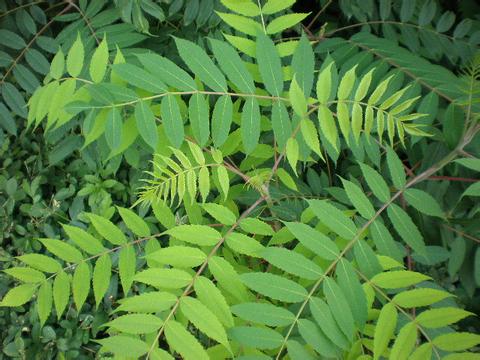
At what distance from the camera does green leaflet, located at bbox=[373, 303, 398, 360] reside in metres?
0.98

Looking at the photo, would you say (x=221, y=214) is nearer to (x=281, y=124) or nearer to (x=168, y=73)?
(x=281, y=124)

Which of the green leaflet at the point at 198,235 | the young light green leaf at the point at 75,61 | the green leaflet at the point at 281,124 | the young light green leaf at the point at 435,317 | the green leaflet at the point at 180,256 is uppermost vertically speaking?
the young light green leaf at the point at 75,61

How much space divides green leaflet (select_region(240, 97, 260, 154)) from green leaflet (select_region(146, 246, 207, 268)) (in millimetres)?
322

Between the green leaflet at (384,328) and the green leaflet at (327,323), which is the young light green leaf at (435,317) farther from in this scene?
the green leaflet at (327,323)

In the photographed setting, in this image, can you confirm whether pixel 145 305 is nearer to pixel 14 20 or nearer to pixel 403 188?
pixel 403 188

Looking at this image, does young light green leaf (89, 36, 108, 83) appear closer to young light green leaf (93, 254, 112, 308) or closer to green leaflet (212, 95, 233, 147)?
green leaflet (212, 95, 233, 147)

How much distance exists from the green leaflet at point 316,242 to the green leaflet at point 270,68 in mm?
398

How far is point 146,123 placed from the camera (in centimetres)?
120

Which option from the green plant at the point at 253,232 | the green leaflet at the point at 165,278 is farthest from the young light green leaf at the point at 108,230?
the green leaflet at the point at 165,278

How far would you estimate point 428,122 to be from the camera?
1.58 meters

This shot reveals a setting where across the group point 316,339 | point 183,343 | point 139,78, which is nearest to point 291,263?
point 316,339

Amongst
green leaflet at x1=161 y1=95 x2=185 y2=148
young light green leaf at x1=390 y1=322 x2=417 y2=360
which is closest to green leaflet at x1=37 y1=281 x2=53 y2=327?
green leaflet at x1=161 y1=95 x2=185 y2=148

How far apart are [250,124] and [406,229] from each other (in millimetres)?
486

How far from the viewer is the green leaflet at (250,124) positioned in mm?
1222
